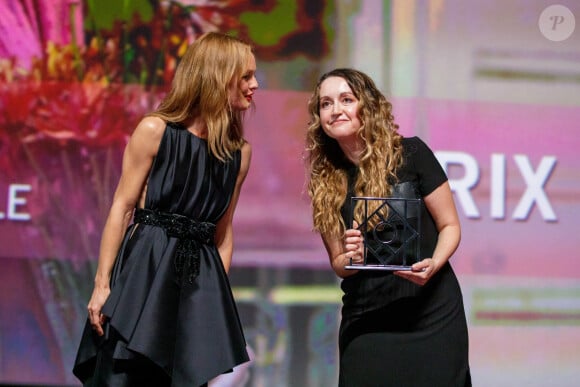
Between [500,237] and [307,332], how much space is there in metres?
1.02

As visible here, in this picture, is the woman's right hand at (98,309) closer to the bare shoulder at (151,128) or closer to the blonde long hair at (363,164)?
the bare shoulder at (151,128)

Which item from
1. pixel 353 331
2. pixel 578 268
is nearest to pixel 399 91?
pixel 578 268

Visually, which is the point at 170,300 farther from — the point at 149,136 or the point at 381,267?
the point at 381,267

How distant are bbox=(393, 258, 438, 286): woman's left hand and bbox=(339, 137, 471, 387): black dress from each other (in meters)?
0.13

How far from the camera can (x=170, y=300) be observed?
2287mm

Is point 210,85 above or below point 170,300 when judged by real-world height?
above

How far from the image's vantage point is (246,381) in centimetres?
404

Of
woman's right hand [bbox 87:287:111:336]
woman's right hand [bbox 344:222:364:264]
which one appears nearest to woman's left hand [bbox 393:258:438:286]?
woman's right hand [bbox 344:222:364:264]

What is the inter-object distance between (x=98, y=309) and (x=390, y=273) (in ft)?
2.64

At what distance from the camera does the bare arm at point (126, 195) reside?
2.31 m

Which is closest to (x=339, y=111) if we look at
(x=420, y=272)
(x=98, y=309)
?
(x=420, y=272)

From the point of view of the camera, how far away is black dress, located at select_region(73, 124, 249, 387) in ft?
7.38

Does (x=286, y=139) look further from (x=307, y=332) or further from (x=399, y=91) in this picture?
(x=307, y=332)

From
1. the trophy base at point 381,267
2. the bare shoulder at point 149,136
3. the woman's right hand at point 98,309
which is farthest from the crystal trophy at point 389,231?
the woman's right hand at point 98,309
